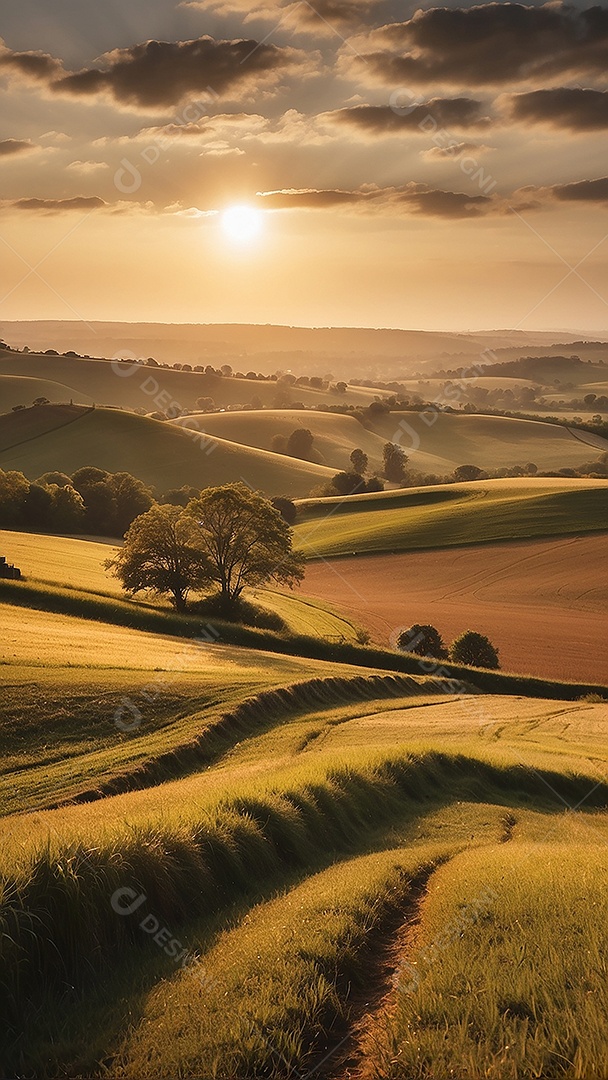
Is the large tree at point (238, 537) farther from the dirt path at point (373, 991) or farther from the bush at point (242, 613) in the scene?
the dirt path at point (373, 991)

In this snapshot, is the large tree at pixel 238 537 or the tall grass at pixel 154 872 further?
the large tree at pixel 238 537

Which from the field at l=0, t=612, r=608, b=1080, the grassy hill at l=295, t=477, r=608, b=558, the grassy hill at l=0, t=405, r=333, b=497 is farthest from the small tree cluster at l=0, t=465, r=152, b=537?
the field at l=0, t=612, r=608, b=1080

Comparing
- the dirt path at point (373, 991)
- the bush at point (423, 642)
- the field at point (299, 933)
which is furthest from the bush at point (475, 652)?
the dirt path at point (373, 991)

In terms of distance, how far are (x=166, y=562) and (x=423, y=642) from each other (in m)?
19.8

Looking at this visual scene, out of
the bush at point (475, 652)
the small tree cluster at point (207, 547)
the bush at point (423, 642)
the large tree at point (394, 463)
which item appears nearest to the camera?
the bush at point (475, 652)

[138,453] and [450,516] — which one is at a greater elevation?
[138,453]

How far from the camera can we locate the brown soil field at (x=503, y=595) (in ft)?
198

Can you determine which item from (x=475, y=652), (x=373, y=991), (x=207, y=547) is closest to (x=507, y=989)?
(x=373, y=991)

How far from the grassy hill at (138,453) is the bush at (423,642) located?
81.5 m

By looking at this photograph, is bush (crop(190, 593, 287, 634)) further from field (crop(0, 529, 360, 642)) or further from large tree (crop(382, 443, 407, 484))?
large tree (crop(382, 443, 407, 484))

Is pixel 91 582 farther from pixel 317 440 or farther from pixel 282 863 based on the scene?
pixel 317 440

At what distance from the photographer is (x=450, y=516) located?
367 feet

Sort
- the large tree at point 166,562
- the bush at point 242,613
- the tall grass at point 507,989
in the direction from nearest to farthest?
the tall grass at point 507,989
the bush at point 242,613
the large tree at point 166,562

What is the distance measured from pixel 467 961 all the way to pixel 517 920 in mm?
1461
